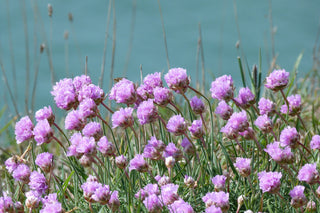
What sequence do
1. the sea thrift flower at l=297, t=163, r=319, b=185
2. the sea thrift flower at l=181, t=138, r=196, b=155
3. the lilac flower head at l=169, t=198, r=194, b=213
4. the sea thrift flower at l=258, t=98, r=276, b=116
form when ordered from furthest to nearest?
the sea thrift flower at l=258, t=98, r=276, b=116
the sea thrift flower at l=181, t=138, r=196, b=155
the sea thrift flower at l=297, t=163, r=319, b=185
the lilac flower head at l=169, t=198, r=194, b=213

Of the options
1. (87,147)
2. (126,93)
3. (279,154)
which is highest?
(126,93)

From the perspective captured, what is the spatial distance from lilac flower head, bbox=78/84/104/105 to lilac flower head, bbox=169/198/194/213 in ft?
1.56

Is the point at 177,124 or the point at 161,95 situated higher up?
the point at 161,95

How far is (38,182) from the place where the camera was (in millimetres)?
1656

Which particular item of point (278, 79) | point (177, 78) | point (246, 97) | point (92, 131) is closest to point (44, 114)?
point (92, 131)

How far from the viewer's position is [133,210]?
1568mm

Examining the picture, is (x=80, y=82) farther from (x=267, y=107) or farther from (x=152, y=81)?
(x=267, y=107)

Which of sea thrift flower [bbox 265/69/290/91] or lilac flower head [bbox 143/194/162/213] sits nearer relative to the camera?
lilac flower head [bbox 143/194/162/213]

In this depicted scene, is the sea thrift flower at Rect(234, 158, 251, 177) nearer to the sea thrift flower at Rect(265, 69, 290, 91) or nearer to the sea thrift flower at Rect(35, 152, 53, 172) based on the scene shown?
the sea thrift flower at Rect(265, 69, 290, 91)

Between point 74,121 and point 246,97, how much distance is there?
0.61 m

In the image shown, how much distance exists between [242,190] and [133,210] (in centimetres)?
42

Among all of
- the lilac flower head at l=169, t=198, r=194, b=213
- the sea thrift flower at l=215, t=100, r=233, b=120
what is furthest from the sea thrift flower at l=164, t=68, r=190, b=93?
the lilac flower head at l=169, t=198, r=194, b=213

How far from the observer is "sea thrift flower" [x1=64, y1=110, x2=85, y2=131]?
1.62m

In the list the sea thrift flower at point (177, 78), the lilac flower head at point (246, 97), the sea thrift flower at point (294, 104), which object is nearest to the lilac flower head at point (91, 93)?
the sea thrift flower at point (177, 78)
